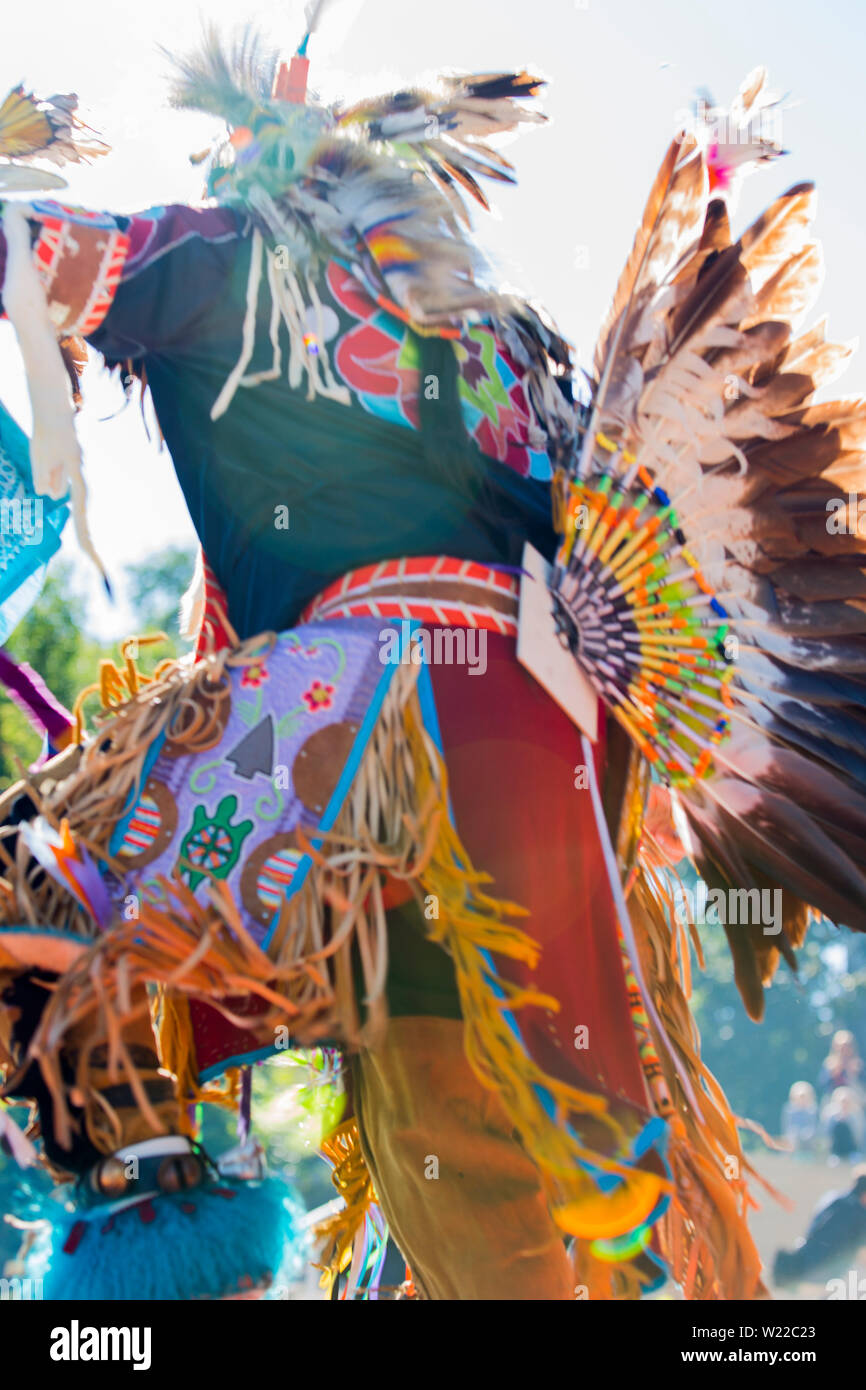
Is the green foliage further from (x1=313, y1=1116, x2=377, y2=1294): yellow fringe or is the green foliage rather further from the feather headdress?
the feather headdress

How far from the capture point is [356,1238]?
93.0 inches

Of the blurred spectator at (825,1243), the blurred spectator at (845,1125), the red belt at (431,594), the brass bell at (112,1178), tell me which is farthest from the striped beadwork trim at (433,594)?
the blurred spectator at (845,1125)

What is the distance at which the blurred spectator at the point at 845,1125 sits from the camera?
1065 cm

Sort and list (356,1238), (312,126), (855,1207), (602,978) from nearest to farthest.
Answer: (602,978), (312,126), (356,1238), (855,1207)

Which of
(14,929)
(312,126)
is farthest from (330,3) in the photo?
(14,929)

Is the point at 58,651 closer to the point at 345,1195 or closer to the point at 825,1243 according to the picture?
the point at 825,1243

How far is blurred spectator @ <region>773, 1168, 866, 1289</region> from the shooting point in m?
8.44

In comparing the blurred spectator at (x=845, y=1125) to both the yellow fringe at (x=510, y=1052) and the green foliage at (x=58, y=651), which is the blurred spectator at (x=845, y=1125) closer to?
the green foliage at (x=58, y=651)

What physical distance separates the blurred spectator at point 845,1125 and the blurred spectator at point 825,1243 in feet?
6.21

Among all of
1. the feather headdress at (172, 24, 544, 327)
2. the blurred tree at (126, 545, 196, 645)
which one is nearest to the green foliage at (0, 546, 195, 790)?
the blurred tree at (126, 545, 196, 645)

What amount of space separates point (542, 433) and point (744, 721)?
1.73 feet

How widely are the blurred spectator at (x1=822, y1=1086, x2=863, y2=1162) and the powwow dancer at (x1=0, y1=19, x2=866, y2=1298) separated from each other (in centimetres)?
918

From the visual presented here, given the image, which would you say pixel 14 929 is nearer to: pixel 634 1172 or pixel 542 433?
pixel 634 1172
